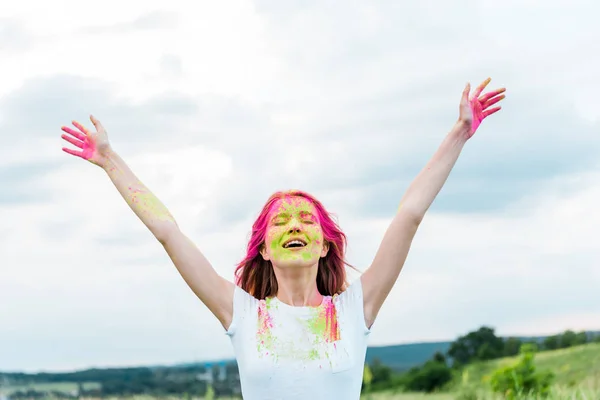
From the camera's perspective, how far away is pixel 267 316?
4.73m

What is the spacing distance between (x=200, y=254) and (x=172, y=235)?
21 cm

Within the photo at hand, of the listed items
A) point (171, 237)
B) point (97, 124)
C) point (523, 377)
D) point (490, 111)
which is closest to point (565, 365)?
point (523, 377)

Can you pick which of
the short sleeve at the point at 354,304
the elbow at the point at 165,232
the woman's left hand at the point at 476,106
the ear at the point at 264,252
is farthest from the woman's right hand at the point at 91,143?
the woman's left hand at the point at 476,106

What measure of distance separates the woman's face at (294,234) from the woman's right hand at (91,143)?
47.0 inches

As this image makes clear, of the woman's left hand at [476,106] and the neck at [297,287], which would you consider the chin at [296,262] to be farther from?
the woman's left hand at [476,106]

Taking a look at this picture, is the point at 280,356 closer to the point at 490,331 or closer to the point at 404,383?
the point at 404,383

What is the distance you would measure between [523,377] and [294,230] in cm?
768

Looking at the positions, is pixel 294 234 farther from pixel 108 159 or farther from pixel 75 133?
pixel 75 133

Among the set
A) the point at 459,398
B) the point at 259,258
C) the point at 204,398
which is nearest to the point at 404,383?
the point at 459,398

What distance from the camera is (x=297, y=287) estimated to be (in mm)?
4848

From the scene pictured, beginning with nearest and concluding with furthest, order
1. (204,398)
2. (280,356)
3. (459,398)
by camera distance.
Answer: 1. (280,356)
2. (204,398)
3. (459,398)

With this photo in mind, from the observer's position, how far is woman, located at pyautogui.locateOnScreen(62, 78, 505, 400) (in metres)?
4.54

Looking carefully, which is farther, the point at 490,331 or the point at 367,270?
the point at 490,331

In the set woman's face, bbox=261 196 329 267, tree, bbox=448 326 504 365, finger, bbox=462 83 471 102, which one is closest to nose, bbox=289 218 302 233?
woman's face, bbox=261 196 329 267
